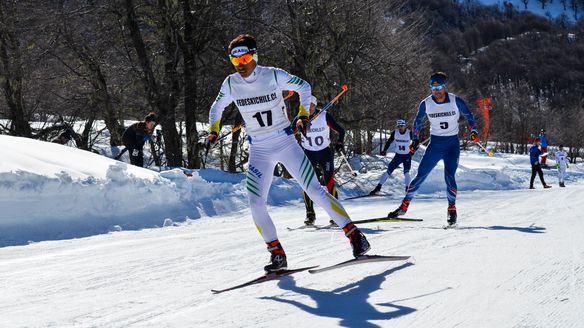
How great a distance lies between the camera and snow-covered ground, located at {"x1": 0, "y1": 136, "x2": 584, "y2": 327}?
151 inches

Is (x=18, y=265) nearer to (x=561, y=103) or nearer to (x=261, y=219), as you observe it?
(x=261, y=219)

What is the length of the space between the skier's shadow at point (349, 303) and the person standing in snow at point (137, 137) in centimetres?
941

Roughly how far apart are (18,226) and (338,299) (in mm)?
5575

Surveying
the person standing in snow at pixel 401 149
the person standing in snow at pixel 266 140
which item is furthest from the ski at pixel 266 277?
the person standing in snow at pixel 401 149

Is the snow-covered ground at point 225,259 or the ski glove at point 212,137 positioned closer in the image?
the snow-covered ground at point 225,259

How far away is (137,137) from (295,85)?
892 centimetres

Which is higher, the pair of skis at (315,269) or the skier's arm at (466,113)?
the skier's arm at (466,113)

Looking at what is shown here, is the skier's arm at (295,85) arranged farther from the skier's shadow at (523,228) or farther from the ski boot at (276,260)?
the skier's shadow at (523,228)

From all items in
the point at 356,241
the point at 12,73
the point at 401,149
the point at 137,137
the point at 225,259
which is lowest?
the point at 225,259

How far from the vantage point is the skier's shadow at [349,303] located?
370 cm

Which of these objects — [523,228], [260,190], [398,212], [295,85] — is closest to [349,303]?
[260,190]

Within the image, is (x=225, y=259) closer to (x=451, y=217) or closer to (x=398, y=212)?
(x=398, y=212)

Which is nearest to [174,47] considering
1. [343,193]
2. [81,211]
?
[343,193]

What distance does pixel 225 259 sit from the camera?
6.16m
